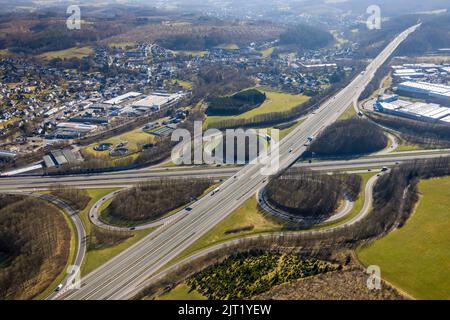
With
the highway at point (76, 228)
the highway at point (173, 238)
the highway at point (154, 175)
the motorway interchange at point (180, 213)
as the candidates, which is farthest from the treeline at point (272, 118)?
the highway at point (76, 228)

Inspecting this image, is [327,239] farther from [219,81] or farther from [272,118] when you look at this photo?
[219,81]

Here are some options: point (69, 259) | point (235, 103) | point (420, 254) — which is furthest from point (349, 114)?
point (69, 259)

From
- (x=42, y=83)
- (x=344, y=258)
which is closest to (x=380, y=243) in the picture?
(x=344, y=258)

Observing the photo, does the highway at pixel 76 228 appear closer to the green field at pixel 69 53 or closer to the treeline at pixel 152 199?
the treeline at pixel 152 199

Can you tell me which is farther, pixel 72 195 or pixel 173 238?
pixel 72 195

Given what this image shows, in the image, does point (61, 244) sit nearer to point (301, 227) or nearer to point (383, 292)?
point (301, 227)

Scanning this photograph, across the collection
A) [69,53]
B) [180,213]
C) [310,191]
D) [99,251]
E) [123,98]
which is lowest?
[99,251]
